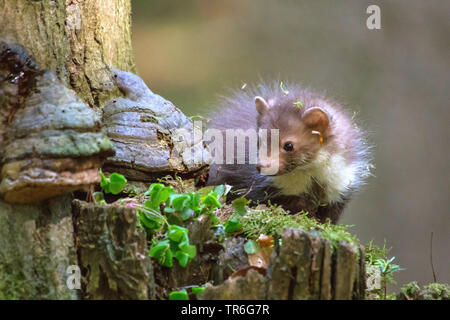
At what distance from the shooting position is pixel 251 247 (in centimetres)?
162

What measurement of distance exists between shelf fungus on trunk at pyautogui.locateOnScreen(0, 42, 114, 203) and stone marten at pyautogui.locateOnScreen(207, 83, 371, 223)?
1.08m

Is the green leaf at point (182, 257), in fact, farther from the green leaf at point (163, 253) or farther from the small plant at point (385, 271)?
the small plant at point (385, 271)

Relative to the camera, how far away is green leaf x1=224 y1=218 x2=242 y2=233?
1.72 meters

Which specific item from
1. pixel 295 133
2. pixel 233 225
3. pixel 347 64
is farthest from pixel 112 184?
pixel 347 64

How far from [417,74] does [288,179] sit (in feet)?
7.03

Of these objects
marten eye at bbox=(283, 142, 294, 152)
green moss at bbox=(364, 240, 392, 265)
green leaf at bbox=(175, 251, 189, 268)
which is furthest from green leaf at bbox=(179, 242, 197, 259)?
marten eye at bbox=(283, 142, 294, 152)

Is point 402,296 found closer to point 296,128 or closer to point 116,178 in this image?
point 116,178

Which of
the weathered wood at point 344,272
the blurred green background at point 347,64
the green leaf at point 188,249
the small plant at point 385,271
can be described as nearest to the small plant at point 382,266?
the small plant at point 385,271

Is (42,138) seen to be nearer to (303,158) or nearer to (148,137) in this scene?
(148,137)

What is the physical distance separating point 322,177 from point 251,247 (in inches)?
41.5

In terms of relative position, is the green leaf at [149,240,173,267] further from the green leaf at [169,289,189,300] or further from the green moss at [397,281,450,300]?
the green moss at [397,281,450,300]

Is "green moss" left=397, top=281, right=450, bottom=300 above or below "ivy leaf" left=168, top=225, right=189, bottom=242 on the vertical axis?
below

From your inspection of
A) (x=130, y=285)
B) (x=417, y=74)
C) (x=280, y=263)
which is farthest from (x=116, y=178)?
(x=417, y=74)

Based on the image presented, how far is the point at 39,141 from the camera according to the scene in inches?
54.3
